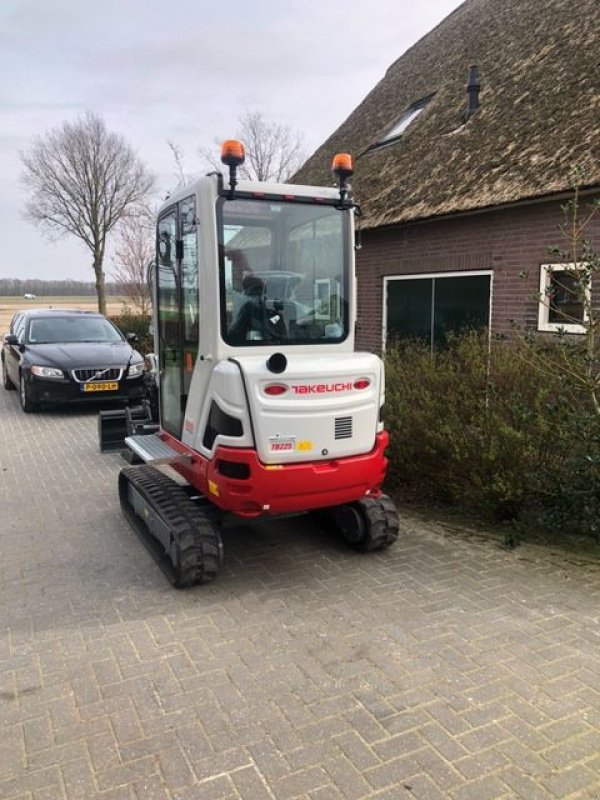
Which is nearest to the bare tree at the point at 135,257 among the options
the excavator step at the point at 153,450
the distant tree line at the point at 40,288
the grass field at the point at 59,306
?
the grass field at the point at 59,306

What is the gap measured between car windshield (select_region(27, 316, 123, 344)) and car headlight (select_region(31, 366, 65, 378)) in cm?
112

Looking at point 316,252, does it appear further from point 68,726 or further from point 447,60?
point 447,60

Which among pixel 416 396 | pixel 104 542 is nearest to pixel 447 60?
pixel 416 396

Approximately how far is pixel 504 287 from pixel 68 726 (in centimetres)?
752

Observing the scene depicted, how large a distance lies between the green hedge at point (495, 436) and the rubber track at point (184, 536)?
2.05m

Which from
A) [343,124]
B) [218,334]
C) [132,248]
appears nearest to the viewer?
[218,334]

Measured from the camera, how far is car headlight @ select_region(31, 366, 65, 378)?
1027 cm

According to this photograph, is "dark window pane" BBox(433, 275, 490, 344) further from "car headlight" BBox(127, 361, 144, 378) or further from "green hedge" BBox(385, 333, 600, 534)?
"car headlight" BBox(127, 361, 144, 378)

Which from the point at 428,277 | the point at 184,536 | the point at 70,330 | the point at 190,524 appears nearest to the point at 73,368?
the point at 70,330

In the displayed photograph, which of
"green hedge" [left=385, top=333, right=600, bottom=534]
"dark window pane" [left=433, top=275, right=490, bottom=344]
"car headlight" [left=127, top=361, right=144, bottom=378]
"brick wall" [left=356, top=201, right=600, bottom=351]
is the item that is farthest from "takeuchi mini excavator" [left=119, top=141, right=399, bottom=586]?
"car headlight" [left=127, top=361, right=144, bottom=378]

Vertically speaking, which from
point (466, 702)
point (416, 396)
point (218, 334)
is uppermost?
point (218, 334)

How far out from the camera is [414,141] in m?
11.6

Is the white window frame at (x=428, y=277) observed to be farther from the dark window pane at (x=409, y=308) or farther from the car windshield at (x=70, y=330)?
the car windshield at (x=70, y=330)

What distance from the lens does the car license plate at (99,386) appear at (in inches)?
404
